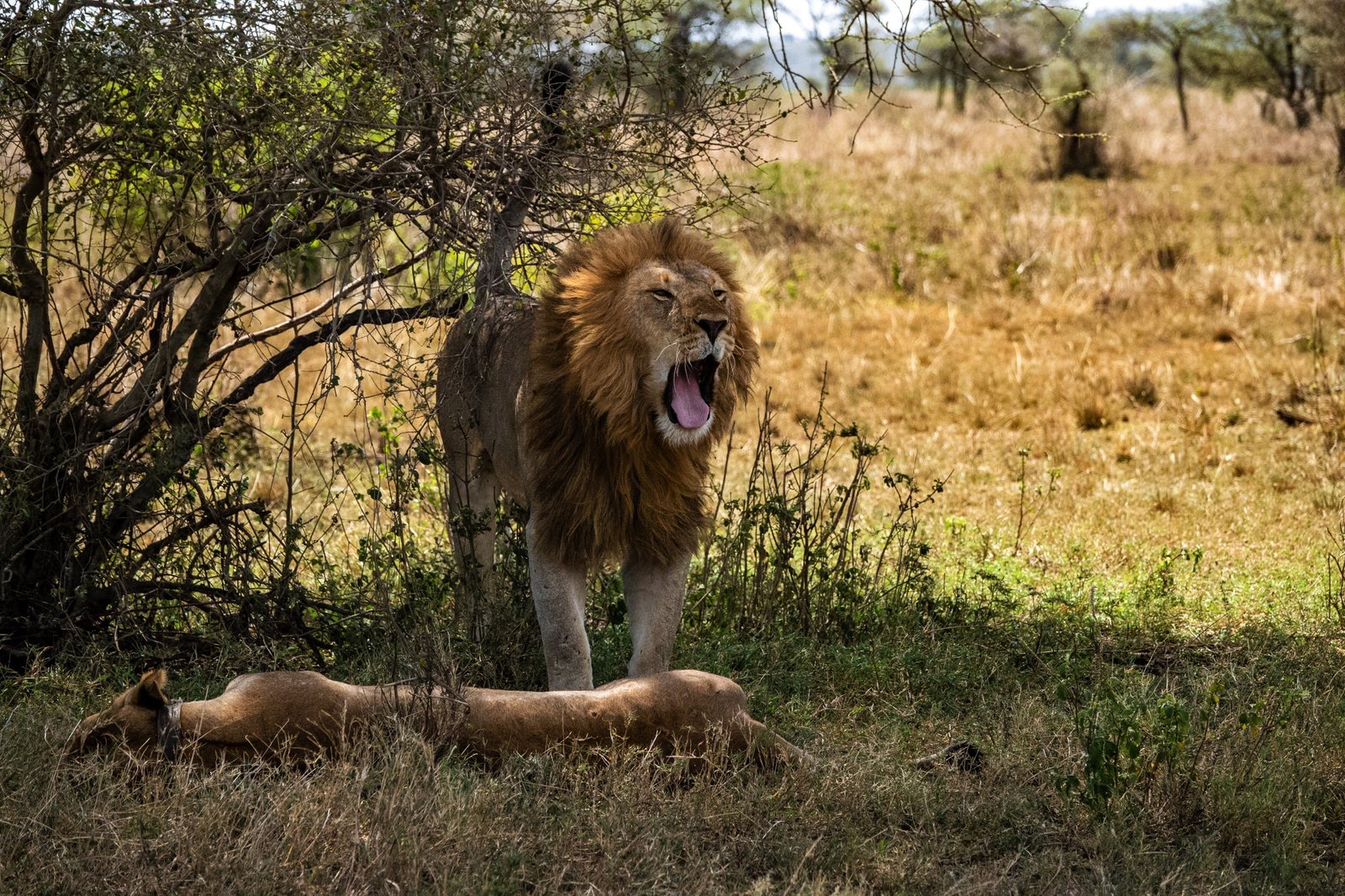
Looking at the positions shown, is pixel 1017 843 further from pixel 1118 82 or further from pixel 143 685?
pixel 1118 82

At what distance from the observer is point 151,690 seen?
3752 mm

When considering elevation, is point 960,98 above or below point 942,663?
above

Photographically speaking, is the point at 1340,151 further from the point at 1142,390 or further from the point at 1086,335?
the point at 1142,390

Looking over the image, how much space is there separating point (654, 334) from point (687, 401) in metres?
0.26

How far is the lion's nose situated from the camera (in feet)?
15.5

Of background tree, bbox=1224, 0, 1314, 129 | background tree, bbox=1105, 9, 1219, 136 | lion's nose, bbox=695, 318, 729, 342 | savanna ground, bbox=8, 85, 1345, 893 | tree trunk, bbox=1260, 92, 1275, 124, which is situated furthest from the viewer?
background tree, bbox=1105, 9, 1219, 136

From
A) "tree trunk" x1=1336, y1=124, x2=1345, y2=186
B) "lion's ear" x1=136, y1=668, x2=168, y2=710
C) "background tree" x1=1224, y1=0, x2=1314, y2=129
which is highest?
"background tree" x1=1224, y1=0, x2=1314, y2=129

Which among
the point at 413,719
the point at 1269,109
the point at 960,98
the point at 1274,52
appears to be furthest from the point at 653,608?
the point at 960,98

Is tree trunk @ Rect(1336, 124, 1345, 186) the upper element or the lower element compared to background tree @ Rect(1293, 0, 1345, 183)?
lower

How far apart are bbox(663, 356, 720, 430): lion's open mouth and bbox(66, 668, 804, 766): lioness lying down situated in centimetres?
93

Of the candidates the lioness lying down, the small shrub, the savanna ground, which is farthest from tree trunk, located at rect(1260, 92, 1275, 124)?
the lioness lying down

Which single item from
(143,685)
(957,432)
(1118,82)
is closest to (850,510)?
(143,685)

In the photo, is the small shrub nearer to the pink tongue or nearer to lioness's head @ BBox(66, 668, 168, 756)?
the pink tongue

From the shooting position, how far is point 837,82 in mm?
5227
